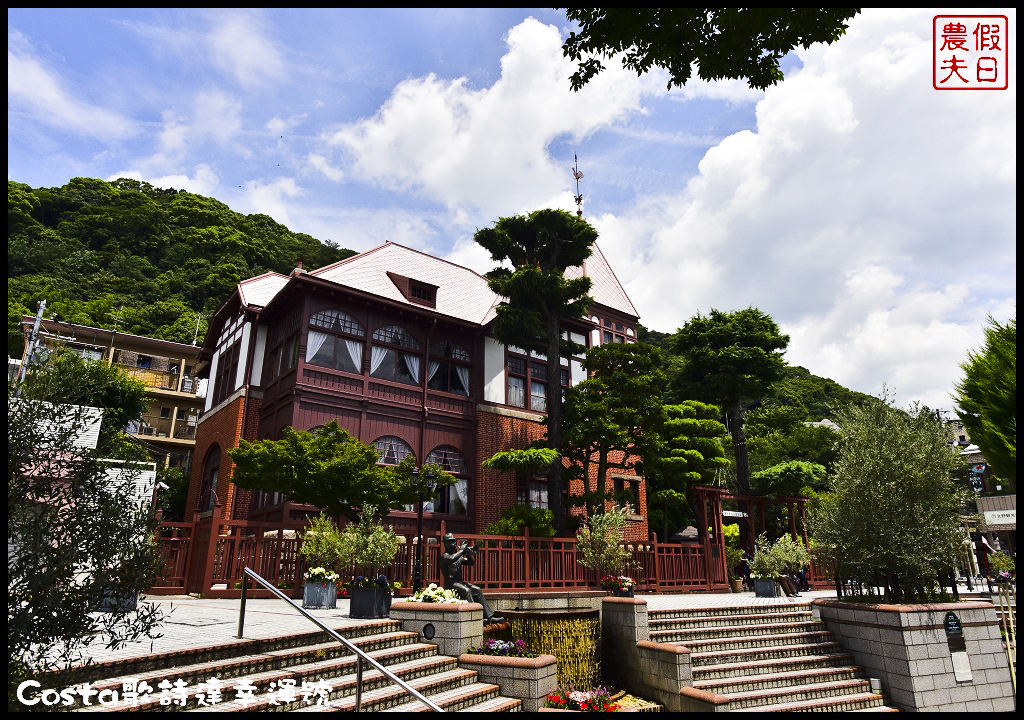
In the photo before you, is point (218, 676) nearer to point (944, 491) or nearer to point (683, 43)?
point (683, 43)

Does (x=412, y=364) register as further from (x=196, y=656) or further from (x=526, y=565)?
(x=196, y=656)

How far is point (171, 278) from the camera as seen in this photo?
177 feet

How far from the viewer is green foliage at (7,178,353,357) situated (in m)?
47.8

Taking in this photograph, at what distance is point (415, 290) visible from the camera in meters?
22.5

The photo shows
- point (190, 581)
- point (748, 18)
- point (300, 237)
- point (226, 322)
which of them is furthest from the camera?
point (300, 237)

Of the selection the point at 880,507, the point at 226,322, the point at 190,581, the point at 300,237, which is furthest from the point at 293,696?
the point at 300,237

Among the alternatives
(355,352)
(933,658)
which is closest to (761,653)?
(933,658)

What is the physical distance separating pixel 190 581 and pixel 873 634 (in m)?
13.9

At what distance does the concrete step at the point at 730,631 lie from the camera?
11.1 metres

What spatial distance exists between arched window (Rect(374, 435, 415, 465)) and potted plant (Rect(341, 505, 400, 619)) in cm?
691

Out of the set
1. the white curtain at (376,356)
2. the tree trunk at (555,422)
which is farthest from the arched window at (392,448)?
the tree trunk at (555,422)

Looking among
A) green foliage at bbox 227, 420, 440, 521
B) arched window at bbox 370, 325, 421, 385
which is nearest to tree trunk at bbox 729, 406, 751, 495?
arched window at bbox 370, 325, 421, 385

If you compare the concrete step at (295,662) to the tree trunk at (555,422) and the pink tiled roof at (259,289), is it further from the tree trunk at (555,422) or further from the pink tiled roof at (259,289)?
the pink tiled roof at (259,289)

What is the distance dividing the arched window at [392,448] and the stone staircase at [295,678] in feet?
35.1
